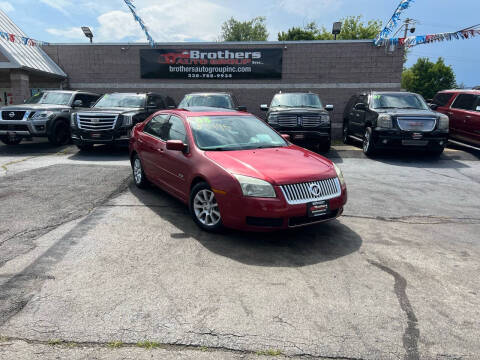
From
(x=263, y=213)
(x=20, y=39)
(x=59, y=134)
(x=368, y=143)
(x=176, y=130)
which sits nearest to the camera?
(x=263, y=213)

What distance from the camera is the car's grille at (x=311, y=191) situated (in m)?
4.04

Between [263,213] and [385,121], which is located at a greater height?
[385,121]

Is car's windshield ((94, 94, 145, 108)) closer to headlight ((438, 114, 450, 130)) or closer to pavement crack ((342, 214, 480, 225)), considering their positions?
pavement crack ((342, 214, 480, 225))

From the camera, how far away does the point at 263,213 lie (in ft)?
13.0

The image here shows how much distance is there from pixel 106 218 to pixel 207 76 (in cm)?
1304

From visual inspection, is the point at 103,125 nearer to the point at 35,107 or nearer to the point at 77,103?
the point at 77,103

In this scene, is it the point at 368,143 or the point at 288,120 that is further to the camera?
the point at 368,143

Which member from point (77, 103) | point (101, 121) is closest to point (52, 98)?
point (77, 103)

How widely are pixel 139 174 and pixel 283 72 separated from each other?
38.8 feet

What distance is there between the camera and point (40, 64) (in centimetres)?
1577

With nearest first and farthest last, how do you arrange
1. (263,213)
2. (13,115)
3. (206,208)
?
(263,213) → (206,208) → (13,115)

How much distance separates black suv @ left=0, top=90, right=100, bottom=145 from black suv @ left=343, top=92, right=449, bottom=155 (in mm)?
9431

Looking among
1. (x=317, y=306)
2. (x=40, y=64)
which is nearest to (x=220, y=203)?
(x=317, y=306)

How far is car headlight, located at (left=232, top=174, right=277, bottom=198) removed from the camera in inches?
157
